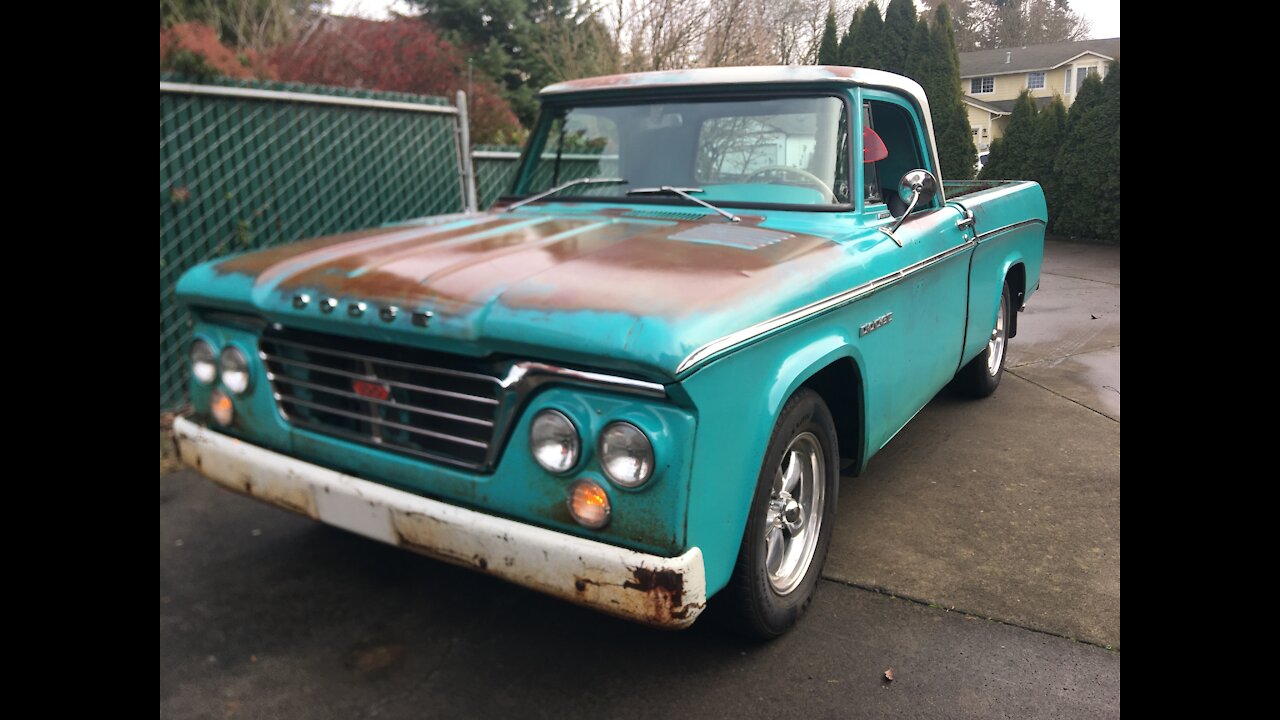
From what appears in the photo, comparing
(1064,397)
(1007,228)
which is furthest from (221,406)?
(1064,397)

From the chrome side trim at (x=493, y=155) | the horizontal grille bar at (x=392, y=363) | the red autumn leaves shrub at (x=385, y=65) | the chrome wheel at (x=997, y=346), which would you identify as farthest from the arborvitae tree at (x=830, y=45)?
the red autumn leaves shrub at (x=385, y=65)

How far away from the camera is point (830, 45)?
3285 mm

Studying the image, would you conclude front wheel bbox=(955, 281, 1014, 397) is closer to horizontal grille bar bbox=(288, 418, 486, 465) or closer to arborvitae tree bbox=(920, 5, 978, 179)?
arborvitae tree bbox=(920, 5, 978, 179)

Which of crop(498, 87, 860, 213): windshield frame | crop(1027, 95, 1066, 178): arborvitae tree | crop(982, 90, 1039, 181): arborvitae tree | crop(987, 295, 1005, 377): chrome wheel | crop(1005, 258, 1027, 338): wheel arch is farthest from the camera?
crop(987, 295, 1005, 377): chrome wheel

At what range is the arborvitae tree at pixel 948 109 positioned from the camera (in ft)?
10.2

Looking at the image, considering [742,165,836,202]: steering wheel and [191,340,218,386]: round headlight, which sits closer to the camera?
[191,340,218,386]: round headlight

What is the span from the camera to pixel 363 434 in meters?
2.52

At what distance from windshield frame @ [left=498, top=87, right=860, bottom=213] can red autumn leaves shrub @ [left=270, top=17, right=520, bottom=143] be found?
16.8 ft

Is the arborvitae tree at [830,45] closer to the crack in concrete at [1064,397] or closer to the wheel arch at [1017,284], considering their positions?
the wheel arch at [1017,284]

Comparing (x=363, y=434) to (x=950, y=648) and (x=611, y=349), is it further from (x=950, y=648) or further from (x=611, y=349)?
(x=950, y=648)

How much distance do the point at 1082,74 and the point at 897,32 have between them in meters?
0.83

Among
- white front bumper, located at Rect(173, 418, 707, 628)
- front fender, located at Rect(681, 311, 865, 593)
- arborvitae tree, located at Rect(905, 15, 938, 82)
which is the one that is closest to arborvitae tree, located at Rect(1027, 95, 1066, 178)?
arborvitae tree, located at Rect(905, 15, 938, 82)

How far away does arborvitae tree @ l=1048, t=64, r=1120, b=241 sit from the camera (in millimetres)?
2531
